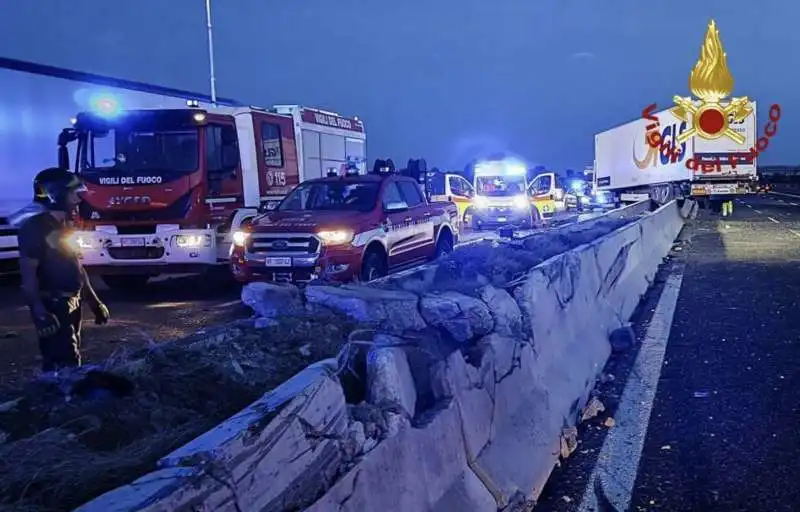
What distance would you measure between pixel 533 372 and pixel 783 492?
1560 mm

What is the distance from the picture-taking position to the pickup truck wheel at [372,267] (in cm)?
1098

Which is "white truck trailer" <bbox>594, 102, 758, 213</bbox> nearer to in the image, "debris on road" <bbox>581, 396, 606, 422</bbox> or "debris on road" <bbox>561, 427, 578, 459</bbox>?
"debris on road" <bbox>581, 396, 606, 422</bbox>

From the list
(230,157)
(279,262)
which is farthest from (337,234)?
(230,157)

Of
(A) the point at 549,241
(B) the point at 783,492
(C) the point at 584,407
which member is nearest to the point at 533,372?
(C) the point at 584,407

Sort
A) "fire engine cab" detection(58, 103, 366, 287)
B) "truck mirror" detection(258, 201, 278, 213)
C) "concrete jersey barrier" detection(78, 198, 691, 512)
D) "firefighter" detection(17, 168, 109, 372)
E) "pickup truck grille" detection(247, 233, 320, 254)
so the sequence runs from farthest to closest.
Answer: "truck mirror" detection(258, 201, 278, 213)
"fire engine cab" detection(58, 103, 366, 287)
"pickup truck grille" detection(247, 233, 320, 254)
"firefighter" detection(17, 168, 109, 372)
"concrete jersey barrier" detection(78, 198, 691, 512)

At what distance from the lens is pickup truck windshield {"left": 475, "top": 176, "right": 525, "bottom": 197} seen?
2903 centimetres

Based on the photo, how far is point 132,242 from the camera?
1191 cm

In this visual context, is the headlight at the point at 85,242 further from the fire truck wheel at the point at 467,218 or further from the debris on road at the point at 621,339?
the fire truck wheel at the point at 467,218

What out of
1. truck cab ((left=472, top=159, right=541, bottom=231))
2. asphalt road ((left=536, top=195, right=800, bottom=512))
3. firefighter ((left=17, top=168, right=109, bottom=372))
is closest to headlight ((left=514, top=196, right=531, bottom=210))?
truck cab ((left=472, top=159, right=541, bottom=231))

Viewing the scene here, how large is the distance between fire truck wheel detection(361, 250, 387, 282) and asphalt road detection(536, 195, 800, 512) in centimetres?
388

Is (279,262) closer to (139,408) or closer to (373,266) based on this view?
(373,266)

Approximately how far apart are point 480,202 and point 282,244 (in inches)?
743

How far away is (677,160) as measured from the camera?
103 feet

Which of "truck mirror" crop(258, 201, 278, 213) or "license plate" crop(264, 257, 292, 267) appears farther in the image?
"truck mirror" crop(258, 201, 278, 213)
